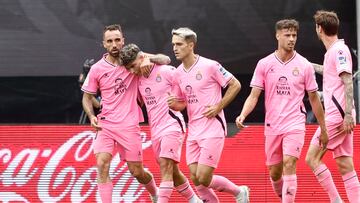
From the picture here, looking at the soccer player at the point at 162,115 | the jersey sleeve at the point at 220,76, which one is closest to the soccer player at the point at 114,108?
the soccer player at the point at 162,115

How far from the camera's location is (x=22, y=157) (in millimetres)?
12133

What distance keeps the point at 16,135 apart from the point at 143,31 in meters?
3.16

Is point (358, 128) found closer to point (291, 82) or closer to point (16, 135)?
point (291, 82)

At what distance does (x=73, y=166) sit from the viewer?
1212 centimetres

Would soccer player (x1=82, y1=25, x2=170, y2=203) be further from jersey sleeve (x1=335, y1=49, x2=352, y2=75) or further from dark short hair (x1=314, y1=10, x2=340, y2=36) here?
jersey sleeve (x1=335, y1=49, x2=352, y2=75)

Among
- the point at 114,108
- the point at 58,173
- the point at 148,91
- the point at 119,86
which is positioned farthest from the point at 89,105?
the point at 58,173

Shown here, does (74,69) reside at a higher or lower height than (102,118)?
higher

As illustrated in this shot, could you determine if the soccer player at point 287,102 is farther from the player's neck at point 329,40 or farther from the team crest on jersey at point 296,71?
the player's neck at point 329,40

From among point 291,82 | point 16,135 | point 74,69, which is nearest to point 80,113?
point 74,69

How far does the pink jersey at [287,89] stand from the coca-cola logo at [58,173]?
2.47 metres

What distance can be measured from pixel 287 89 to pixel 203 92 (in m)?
0.84

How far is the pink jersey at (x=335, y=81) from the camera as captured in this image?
9742mm

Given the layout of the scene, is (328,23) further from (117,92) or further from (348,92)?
(117,92)

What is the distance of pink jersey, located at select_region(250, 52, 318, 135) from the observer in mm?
9979
